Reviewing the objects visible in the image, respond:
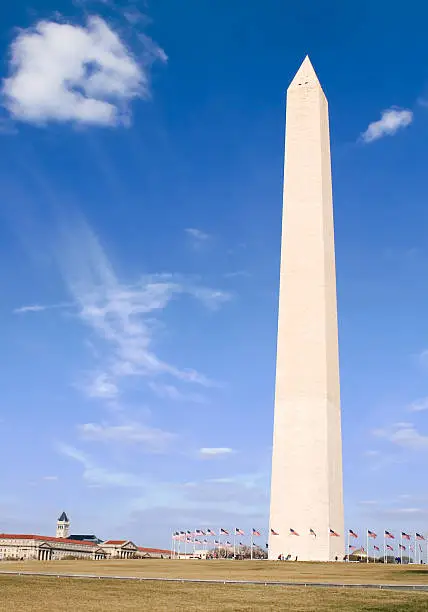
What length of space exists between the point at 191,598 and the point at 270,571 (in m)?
16.6

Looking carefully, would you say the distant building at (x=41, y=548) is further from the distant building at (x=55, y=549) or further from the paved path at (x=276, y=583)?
the paved path at (x=276, y=583)

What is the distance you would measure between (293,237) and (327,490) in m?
19.7

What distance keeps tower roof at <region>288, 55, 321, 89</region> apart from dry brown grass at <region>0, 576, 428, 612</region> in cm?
4435

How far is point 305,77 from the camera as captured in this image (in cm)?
6356

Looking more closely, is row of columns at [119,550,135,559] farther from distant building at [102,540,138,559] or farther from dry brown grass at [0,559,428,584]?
dry brown grass at [0,559,428,584]

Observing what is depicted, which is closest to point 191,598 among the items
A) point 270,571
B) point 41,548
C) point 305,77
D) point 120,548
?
point 270,571

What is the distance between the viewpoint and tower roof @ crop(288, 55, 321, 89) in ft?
206

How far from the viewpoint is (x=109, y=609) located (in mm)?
22719

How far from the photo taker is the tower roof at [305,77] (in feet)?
206

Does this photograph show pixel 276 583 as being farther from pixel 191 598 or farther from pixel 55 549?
pixel 55 549

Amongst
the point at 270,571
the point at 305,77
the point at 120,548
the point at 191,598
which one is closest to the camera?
the point at 191,598

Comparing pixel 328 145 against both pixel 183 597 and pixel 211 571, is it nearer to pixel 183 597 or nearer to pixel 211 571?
pixel 211 571

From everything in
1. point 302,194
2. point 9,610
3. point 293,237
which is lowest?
point 9,610

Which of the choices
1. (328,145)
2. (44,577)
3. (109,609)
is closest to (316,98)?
(328,145)
